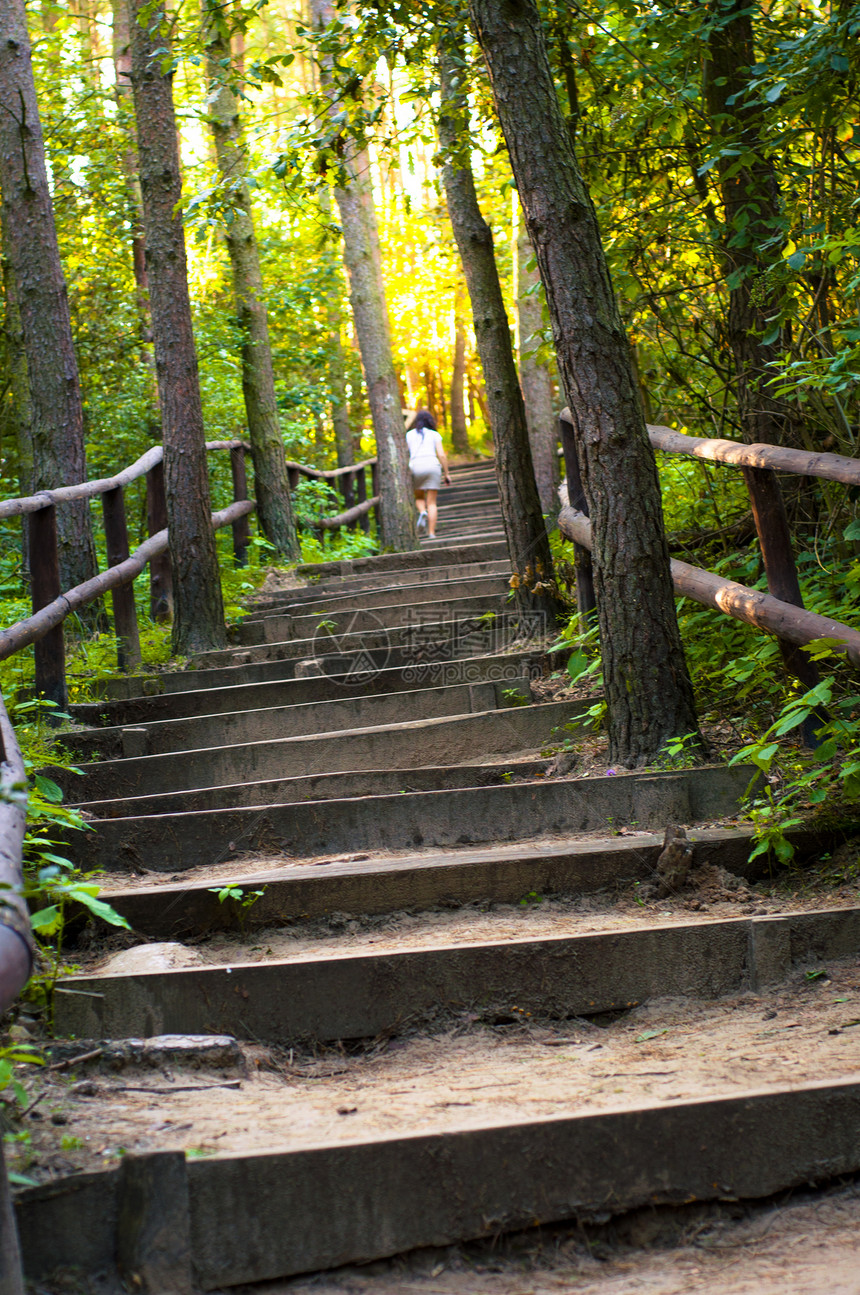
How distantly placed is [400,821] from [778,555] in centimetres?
155

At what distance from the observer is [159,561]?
6.80m

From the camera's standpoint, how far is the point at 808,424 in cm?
457

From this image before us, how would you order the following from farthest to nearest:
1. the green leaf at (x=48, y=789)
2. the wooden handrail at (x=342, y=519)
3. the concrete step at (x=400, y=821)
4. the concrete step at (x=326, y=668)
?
the wooden handrail at (x=342, y=519) → the concrete step at (x=326, y=668) → the concrete step at (x=400, y=821) → the green leaf at (x=48, y=789)

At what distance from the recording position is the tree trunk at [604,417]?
12.2 feet

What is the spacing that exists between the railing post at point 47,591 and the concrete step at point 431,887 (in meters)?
2.01

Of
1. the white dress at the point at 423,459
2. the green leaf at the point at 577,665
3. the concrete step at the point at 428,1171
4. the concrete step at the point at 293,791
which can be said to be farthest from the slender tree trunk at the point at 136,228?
the concrete step at the point at 428,1171

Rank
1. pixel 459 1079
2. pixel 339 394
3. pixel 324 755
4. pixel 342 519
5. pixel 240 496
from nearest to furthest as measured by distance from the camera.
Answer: pixel 459 1079
pixel 324 755
pixel 240 496
pixel 342 519
pixel 339 394

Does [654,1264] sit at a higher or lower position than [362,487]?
lower

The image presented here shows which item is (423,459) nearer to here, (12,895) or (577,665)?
(577,665)

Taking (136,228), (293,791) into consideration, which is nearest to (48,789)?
(293,791)

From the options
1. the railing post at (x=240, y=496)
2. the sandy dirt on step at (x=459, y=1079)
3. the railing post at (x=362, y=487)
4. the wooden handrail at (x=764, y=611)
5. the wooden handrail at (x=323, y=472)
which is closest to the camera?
the sandy dirt on step at (x=459, y=1079)

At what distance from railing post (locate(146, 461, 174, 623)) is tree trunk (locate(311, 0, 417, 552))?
188 inches

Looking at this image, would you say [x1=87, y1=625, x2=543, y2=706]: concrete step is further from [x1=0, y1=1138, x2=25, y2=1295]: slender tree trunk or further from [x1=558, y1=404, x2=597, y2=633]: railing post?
[x1=0, y1=1138, x2=25, y2=1295]: slender tree trunk

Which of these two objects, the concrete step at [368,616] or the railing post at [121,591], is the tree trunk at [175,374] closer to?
the concrete step at [368,616]
